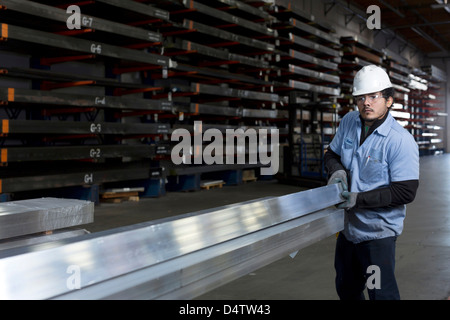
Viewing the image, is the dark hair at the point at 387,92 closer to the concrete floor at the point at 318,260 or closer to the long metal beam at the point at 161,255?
the long metal beam at the point at 161,255

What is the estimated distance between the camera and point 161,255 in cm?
154

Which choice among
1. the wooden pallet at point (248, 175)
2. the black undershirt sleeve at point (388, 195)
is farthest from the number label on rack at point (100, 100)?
the black undershirt sleeve at point (388, 195)

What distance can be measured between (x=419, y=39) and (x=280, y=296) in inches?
1021

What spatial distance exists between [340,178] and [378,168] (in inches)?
8.2

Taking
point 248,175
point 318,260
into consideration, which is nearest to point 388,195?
point 318,260

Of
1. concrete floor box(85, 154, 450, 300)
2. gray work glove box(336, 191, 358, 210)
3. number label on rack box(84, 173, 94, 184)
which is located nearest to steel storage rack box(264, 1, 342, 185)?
concrete floor box(85, 154, 450, 300)

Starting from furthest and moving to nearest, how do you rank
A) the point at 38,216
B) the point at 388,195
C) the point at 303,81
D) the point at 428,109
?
the point at 428,109, the point at 303,81, the point at 388,195, the point at 38,216

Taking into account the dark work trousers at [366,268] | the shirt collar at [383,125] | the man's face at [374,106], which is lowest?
the dark work trousers at [366,268]

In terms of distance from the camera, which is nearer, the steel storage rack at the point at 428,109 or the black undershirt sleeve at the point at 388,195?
the black undershirt sleeve at the point at 388,195

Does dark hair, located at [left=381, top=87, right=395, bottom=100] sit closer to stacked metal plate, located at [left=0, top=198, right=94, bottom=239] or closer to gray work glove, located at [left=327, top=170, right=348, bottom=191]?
gray work glove, located at [left=327, top=170, right=348, bottom=191]

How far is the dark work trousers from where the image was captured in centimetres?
269

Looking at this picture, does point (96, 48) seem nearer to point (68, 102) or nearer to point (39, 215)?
point (68, 102)

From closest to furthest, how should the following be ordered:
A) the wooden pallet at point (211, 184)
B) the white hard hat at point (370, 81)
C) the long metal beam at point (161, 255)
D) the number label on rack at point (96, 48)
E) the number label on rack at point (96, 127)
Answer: the long metal beam at point (161, 255) → the white hard hat at point (370, 81) → the number label on rack at point (96, 48) → the number label on rack at point (96, 127) → the wooden pallet at point (211, 184)

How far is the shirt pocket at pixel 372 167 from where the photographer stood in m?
2.73
